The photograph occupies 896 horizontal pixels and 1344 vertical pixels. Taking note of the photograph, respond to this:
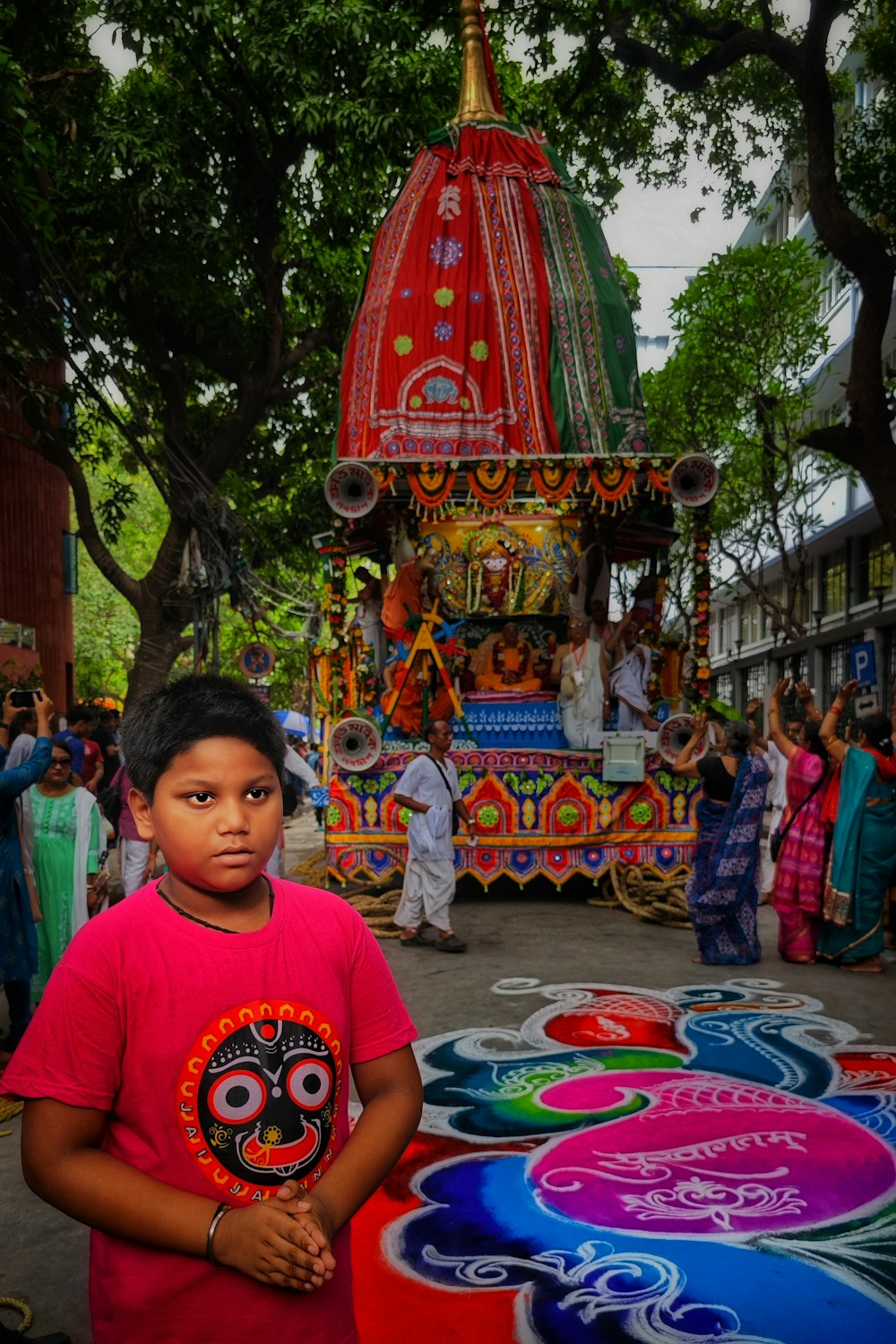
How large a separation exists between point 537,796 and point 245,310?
8.54 meters

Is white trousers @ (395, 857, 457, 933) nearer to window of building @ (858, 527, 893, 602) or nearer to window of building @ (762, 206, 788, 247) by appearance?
window of building @ (858, 527, 893, 602)

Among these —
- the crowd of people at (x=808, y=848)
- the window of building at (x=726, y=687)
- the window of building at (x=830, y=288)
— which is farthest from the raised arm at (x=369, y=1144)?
the window of building at (x=726, y=687)

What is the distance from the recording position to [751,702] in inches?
485

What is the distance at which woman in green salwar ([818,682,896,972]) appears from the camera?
8.20 metres

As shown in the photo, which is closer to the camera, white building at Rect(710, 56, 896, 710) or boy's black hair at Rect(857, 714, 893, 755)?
boy's black hair at Rect(857, 714, 893, 755)

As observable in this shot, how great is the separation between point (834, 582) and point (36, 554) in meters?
19.7

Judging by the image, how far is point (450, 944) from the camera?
9.05m

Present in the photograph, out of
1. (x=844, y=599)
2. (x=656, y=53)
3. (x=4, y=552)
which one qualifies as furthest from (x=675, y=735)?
(x=844, y=599)

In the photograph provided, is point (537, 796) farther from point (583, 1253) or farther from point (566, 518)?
point (583, 1253)

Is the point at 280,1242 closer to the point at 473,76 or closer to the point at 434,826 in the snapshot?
the point at 434,826

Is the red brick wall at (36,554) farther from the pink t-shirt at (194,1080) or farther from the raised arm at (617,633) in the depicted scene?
the pink t-shirt at (194,1080)

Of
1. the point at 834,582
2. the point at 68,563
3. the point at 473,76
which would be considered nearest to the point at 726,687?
the point at 834,582

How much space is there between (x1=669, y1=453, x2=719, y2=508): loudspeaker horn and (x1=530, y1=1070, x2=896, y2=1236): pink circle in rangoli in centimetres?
677

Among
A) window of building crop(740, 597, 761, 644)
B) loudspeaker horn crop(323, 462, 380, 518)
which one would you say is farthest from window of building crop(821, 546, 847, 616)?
loudspeaker horn crop(323, 462, 380, 518)
